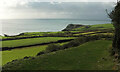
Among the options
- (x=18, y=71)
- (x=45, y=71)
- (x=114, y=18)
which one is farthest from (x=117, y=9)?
(x=18, y=71)

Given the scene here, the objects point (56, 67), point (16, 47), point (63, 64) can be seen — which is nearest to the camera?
point (56, 67)

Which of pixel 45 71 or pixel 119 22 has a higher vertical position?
pixel 119 22

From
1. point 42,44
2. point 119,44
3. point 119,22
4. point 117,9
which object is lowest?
point 42,44

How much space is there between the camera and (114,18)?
2941 cm

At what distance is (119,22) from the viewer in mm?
28219

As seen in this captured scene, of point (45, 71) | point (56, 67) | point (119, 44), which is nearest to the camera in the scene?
point (45, 71)

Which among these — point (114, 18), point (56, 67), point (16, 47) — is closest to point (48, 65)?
point (56, 67)

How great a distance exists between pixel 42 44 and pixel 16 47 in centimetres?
1210

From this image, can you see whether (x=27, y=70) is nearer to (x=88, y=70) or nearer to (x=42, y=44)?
(x=88, y=70)

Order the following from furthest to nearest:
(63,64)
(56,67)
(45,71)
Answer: (63,64) < (56,67) < (45,71)

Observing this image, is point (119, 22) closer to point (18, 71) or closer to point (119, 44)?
→ point (119, 44)

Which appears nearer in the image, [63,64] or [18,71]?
[18,71]

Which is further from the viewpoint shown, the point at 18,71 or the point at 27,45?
the point at 27,45

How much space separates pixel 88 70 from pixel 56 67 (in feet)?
15.6
